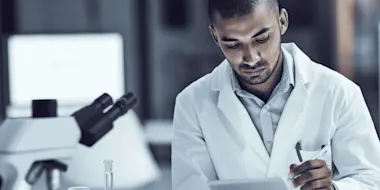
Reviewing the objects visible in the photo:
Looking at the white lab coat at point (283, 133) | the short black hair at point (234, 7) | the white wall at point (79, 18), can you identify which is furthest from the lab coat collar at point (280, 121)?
the white wall at point (79, 18)

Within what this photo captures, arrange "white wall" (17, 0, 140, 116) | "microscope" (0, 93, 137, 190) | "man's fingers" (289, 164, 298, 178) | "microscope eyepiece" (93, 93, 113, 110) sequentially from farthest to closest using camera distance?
"white wall" (17, 0, 140, 116)
"man's fingers" (289, 164, 298, 178)
"microscope eyepiece" (93, 93, 113, 110)
"microscope" (0, 93, 137, 190)

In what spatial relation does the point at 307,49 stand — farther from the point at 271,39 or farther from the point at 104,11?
the point at 271,39

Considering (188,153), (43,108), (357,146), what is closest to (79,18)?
(188,153)

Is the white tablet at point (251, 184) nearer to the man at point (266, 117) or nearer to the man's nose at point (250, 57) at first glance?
the man at point (266, 117)

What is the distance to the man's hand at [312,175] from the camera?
28.0 inches

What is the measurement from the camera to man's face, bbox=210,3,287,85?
2.39 feet

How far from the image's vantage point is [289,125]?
79 centimetres

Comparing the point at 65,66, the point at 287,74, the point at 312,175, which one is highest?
the point at 287,74

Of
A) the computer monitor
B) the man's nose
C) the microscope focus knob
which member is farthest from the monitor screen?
the microscope focus knob

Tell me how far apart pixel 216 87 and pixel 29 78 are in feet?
5.08

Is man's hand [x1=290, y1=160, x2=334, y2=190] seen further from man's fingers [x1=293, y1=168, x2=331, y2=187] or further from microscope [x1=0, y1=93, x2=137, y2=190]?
microscope [x1=0, y1=93, x2=137, y2=190]

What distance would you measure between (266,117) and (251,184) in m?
0.15

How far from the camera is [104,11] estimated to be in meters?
2.49

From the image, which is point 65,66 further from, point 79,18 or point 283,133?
point 283,133
